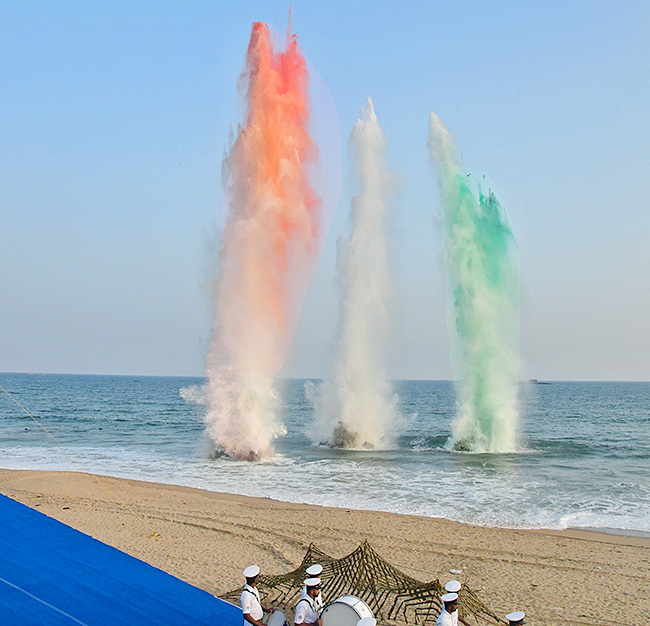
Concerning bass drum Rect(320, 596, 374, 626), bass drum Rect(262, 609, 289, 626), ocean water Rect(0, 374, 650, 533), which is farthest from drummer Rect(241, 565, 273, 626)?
ocean water Rect(0, 374, 650, 533)

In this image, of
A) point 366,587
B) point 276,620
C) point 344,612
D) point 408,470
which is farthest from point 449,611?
point 408,470

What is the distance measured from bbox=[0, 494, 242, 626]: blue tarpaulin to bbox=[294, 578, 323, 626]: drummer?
0.86 metres

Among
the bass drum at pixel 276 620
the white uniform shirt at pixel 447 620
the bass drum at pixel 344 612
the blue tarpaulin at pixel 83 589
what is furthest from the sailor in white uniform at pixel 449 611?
the blue tarpaulin at pixel 83 589

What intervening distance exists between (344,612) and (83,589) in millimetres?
3286

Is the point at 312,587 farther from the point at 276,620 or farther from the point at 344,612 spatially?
the point at 276,620

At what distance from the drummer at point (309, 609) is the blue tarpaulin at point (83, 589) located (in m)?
0.86

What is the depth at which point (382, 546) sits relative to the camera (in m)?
13.2

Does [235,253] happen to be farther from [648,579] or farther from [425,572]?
[648,579]

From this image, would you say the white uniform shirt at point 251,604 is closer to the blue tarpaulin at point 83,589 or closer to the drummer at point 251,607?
the drummer at point 251,607

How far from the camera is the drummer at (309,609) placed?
6887 millimetres

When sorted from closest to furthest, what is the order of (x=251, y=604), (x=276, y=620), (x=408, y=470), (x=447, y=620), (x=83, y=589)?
(x=447, y=620)
(x=251, y=604)
(x=276, y=620)
(x=83, y=589)
(x=408, y=470)

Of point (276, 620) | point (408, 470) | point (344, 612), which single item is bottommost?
point (408, 470)

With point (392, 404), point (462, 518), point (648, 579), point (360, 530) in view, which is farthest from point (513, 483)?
point (392, 404)

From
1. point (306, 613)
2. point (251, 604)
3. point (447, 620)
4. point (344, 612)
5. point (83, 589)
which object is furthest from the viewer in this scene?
point (83, 589)
